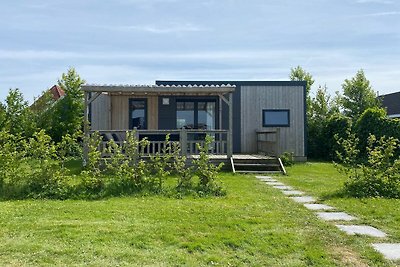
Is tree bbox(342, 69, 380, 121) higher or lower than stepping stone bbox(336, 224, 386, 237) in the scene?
higher

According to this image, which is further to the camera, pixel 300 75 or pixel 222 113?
pixel 300 75

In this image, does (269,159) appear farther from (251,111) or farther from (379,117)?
(379,117)

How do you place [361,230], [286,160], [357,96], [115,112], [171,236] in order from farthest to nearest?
[357,96] < [115,112] < [286,160] < [361,230] < [171,236]

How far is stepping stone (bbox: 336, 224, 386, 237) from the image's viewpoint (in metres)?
5.39

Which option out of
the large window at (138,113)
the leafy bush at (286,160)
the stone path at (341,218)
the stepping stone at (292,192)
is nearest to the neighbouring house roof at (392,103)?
the leafy bush at (286,160)

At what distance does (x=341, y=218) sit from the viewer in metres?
6.31

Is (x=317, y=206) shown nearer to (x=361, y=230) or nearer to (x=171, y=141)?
(x=361, y=230)

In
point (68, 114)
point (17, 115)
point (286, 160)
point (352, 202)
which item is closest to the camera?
point (352, 202)

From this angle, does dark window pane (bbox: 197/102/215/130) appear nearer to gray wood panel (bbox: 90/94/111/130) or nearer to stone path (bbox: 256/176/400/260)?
gray wood panel (bbox: 90/94/111/130)

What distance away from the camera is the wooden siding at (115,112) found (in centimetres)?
1605

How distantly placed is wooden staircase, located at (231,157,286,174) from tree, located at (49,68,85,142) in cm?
800

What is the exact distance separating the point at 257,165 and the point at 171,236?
8.14m

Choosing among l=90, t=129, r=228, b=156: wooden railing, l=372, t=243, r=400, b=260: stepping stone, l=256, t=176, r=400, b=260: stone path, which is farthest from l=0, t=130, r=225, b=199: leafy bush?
l=372, t=243, r=400, b=260: stepping stone

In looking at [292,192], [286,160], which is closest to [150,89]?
[286,160]
